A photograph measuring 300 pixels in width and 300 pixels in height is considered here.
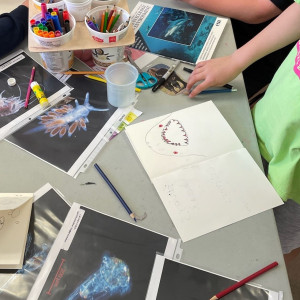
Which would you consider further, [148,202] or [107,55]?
[107,55]

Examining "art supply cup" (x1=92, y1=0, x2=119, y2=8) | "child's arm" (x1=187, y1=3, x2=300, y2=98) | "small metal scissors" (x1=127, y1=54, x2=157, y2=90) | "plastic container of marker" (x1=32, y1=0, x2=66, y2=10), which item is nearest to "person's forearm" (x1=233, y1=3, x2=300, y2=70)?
"child's arm" (x1=187, y1=3, x2=300, y2=98)

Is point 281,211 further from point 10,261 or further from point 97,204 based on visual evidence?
point 10,261

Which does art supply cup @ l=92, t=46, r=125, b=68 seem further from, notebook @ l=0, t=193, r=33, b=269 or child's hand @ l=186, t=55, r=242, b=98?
notebook @ l=0, t=193, r=33, b=269

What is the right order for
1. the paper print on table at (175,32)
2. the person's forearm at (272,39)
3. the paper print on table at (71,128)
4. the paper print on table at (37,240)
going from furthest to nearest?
the paper print on table at (175,32)
the person's forearm at (272,39)
the paper print on table at (71,128)
the paper print on table at (37,240)

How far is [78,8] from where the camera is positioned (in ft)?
2.42

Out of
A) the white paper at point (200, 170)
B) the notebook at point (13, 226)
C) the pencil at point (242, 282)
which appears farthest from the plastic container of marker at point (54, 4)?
the pencil at point (242, 282)

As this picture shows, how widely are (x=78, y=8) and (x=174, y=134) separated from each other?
370mm

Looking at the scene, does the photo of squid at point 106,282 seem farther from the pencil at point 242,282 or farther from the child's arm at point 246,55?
the child's arm at point 246,55

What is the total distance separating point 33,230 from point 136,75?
41cm

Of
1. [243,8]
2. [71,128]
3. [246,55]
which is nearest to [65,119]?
[71,128]

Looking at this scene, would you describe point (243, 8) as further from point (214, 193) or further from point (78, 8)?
point (214, 193)

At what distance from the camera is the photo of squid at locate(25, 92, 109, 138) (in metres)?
0.68

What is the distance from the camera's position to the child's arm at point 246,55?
29.6 inches

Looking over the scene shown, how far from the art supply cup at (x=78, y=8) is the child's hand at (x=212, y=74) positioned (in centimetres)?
29
